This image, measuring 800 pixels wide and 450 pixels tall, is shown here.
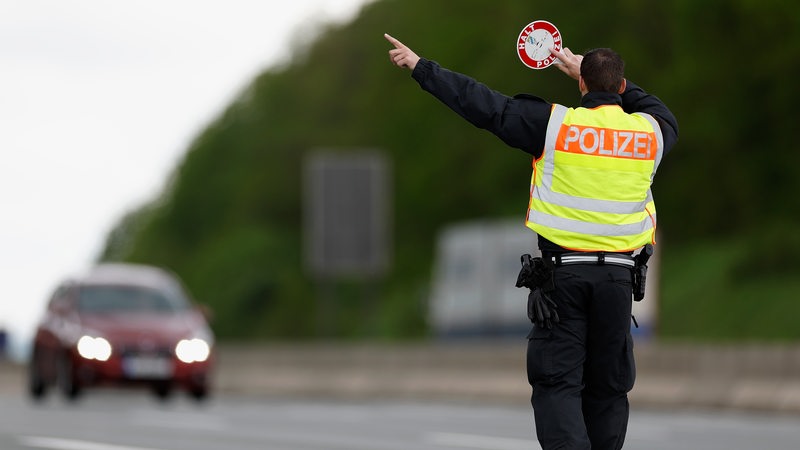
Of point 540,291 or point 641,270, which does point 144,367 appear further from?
point 540,291

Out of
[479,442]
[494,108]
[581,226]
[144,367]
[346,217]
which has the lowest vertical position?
[479,442]

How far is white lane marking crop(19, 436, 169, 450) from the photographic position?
14.9 meters

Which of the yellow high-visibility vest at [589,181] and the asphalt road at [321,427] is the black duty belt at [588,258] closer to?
the yellow high-visibility vest at [589,181]

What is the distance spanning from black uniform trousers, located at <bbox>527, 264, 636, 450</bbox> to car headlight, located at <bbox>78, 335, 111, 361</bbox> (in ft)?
51.2

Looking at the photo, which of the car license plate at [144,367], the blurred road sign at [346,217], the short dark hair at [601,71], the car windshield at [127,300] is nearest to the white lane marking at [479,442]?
the short dark hair at [601,71]

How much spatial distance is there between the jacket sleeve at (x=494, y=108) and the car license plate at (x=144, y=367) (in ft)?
51.2

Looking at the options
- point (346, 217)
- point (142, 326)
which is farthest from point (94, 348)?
point (346, 217)

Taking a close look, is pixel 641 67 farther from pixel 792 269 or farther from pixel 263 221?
pixel 263 221

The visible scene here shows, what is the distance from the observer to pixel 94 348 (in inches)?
957

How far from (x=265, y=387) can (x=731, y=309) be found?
23372 mm

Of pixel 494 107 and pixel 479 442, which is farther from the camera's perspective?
pixel 479 442

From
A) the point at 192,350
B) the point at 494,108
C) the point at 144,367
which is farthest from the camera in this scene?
the point at 192,350

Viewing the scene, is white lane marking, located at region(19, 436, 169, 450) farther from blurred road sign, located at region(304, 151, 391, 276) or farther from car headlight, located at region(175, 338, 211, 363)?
blurred road sign, located at region(304, 151, 391, 276)

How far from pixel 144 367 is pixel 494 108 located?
15774 mm
